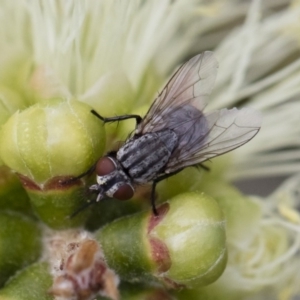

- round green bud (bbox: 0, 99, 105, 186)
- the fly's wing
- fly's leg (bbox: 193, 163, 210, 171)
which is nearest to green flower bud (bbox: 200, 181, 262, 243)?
fly's leg (bbox: 193, 163, 210, 171)

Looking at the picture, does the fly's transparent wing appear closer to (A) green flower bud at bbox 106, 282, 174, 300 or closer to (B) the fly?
(B) the fly

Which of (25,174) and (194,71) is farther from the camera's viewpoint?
(194,71)

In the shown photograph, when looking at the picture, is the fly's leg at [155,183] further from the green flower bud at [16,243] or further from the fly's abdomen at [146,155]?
the green flower bud at [16,243]

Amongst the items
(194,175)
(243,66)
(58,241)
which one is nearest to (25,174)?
(58,241)

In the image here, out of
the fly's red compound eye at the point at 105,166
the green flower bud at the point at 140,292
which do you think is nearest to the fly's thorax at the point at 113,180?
the fly's red compound eye at the point at 105,166

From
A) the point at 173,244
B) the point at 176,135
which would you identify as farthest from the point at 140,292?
the point at 176,135

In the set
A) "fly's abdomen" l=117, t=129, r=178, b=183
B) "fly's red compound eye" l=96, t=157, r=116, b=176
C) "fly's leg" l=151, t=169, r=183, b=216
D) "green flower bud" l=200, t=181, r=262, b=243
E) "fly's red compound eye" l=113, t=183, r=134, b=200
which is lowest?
"green flower bud" l=200, t=181, r=262, b=243

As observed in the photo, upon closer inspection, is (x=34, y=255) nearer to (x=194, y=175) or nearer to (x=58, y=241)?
(x=58, y=241)
